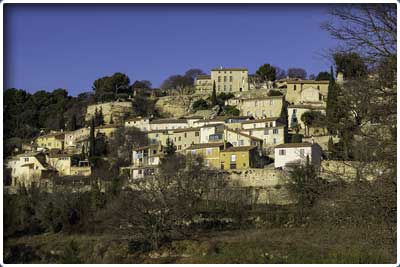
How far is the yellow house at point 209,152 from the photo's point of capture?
35344mm

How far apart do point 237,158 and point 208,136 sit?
585cm

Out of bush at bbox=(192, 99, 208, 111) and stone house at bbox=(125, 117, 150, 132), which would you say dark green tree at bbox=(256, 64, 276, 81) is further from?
stone house at bbox=(125, 117, 150, 132)

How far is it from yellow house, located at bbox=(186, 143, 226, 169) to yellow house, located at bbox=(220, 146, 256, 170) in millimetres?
402

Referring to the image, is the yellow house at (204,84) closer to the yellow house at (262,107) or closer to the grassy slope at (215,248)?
the yellow house at (262,107)

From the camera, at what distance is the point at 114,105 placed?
52.6 meters

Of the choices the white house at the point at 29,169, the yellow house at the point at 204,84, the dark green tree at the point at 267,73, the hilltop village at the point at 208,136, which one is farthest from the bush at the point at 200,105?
the white house at the point at 29,169

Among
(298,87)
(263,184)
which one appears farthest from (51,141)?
(263,184)

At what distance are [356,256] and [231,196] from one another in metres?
20.7

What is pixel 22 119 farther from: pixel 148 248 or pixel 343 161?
pixel 343 161

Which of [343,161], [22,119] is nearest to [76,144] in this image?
[22,119]

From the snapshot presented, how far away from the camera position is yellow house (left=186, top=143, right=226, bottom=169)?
116ft

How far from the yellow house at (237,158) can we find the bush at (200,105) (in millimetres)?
15808

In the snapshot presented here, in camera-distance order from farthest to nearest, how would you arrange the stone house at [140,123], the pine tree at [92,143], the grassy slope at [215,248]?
the stone house at [140,123]
the pine tree at [92,143]
the grassy slope at [215,248]

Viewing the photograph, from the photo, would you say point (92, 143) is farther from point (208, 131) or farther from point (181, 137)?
point (208, 131)
